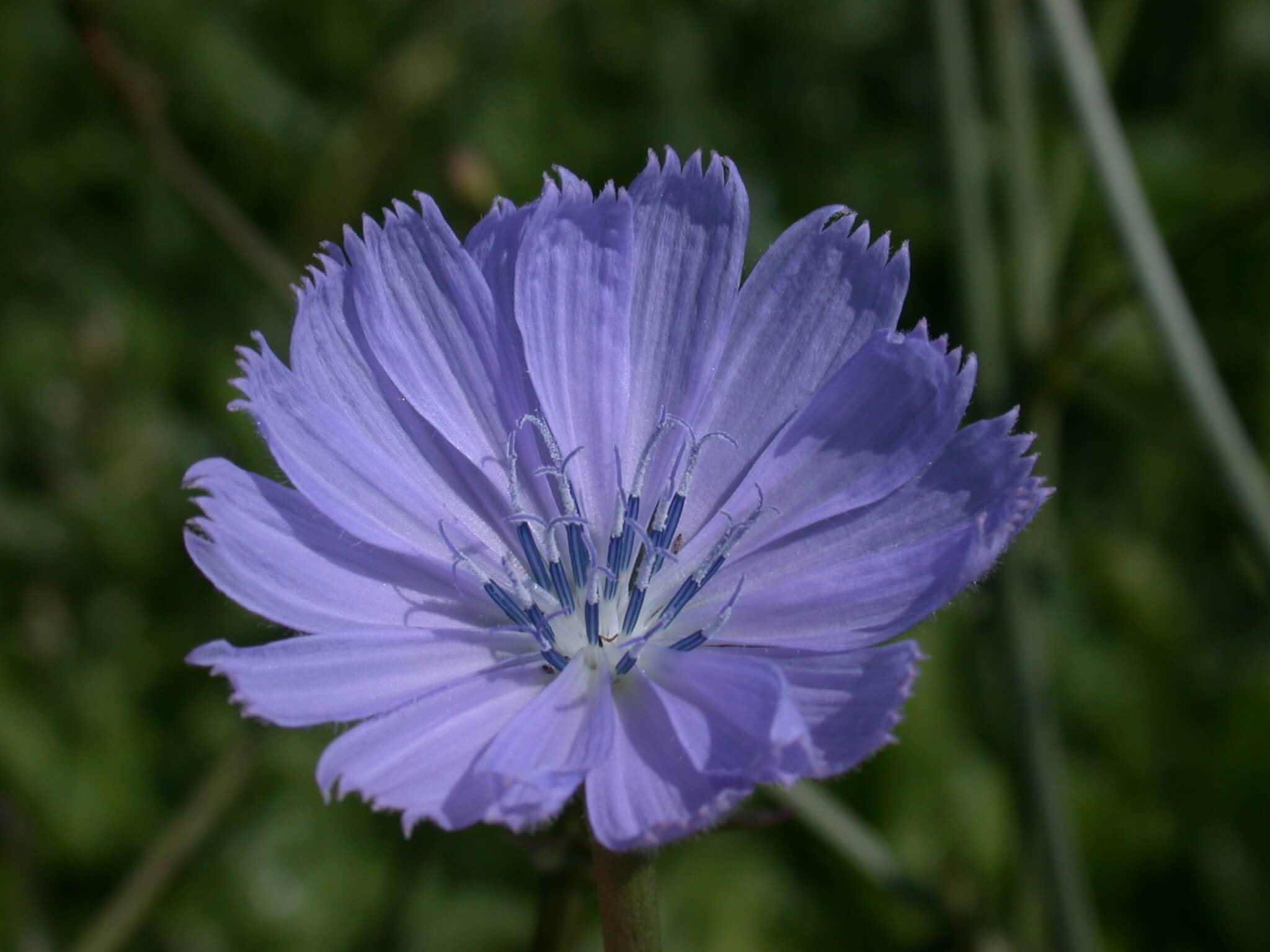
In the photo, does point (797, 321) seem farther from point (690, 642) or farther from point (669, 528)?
point (690, 642)

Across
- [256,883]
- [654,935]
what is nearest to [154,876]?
[256,883]

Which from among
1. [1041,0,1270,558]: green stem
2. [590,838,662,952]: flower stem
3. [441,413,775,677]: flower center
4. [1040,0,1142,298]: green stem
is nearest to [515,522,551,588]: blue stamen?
[441,413,775,677]: flower center

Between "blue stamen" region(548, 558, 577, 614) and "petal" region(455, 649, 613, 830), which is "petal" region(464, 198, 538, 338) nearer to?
"blue stamen" region(548, 558, 577, 614)

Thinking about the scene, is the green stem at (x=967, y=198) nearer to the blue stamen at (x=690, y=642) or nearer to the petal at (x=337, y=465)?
the blue stamen at (x=690, y=642)

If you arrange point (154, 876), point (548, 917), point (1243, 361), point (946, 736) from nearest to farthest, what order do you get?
point (548, 917)
point (154, 876)
point (946, 736)
point (1243, 361)

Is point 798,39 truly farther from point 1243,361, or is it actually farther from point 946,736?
point 946,736
